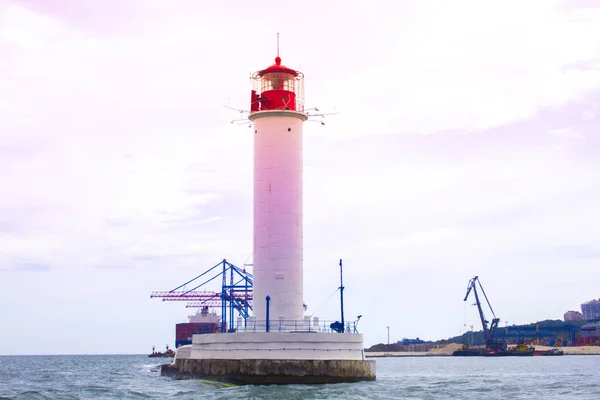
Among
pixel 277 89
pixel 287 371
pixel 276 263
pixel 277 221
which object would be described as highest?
pixel 277 89

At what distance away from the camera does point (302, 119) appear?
3931 centimetres

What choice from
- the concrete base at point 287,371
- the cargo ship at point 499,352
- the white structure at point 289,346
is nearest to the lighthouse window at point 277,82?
the white structure at point 289,346

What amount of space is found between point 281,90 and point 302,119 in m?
1.74

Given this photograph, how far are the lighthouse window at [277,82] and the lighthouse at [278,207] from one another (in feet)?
1.39

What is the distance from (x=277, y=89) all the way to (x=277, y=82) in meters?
0.34

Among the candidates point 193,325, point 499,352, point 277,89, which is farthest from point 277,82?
point 499,352

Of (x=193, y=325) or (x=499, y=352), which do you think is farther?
(x=499, y=352)

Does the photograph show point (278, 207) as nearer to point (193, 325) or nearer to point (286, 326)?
point (286, 326)

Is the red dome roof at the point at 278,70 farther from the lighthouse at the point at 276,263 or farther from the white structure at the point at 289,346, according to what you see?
the white structure at the point at 289,346

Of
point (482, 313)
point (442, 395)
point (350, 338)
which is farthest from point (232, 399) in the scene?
point (482, 313)

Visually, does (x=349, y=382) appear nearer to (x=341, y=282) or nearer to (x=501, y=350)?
(x=341, y=282)

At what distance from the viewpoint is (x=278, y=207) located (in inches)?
1487

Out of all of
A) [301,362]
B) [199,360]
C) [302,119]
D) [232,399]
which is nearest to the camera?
[232,399]

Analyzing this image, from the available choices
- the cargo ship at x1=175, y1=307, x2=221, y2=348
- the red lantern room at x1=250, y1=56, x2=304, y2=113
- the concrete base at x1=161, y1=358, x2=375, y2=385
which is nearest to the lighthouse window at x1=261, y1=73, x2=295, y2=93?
the red lantern room at x1=250, y1=56, x2=304, y2=113
